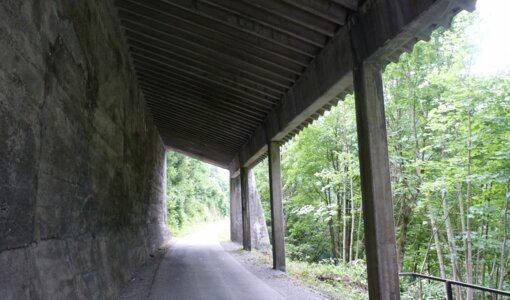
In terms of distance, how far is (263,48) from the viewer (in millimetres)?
6754

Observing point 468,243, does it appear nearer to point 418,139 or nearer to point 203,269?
point 418,139

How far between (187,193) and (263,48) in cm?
2680

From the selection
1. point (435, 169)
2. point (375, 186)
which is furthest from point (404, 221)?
point (375, 186)

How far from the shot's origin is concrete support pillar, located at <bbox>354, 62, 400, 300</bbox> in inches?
188

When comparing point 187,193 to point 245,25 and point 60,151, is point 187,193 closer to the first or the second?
point 245,25

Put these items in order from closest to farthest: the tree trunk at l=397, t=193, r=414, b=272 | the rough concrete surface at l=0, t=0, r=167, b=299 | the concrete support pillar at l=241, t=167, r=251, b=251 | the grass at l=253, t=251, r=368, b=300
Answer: the rough concrete surface at l=0, t=0, r=167, b=299, the grass at l=253, t=251, r=368, b=300, the tree trunk at l=397, t=193, r=414, b=272, the concrete support pillar at l=241, t=167, r=251, b=251

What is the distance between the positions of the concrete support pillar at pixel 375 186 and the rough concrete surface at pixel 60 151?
350 cm

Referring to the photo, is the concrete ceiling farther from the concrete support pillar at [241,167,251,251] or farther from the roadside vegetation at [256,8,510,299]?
the concrete support pillar at [241,167,251,251]

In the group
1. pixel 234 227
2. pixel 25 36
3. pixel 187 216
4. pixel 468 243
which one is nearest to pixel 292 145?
pixel 234 227

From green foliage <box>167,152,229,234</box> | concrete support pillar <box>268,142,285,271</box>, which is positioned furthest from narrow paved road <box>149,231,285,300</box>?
green foliage <box>167,152,229,234</box>

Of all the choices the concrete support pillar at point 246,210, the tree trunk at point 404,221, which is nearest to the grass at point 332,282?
the tree trunk at point 404,221

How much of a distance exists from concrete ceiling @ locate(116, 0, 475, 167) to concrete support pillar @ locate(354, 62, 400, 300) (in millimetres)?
429

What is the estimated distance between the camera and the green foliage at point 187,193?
27.6 metres

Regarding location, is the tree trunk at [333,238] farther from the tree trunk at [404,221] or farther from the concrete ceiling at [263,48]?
the concrete ceiling at [263,48]
